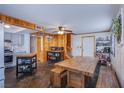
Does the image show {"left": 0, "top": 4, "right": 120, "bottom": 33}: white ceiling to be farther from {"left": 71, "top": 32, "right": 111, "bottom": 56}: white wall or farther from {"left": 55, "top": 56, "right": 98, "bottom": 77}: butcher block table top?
{"left": 71, "top": 32, "right": 111, "bottom": 56}: white wall

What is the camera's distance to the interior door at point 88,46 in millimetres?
7173

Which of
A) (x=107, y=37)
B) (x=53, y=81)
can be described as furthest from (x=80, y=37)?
(x=53, y=81)

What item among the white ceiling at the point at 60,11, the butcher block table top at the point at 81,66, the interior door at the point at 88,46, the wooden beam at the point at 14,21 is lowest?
the butcher block table top at the point at 81,66

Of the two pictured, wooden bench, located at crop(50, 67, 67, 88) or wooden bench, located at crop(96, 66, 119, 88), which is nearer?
wooden bench, located at crop(96, 66, 119, 88)

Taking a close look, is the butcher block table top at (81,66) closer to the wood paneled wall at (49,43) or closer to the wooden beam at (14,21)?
the wooden beam at (14,21)

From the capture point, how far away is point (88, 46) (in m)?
7.37

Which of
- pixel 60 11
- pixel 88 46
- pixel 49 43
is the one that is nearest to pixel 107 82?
pixel 60 11

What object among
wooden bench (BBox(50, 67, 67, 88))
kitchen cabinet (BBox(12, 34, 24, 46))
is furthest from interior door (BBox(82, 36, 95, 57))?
wooden bench (BBox(50, 67, 67, 88))

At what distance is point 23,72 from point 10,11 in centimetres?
246

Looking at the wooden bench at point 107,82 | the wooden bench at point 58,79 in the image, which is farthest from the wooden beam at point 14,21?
the wooden bench at point 107,82

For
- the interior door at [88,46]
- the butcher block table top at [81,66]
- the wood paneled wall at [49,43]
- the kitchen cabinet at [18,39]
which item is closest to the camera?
the butcher block table top at [81,66]

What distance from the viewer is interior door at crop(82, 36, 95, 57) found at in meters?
7.17
